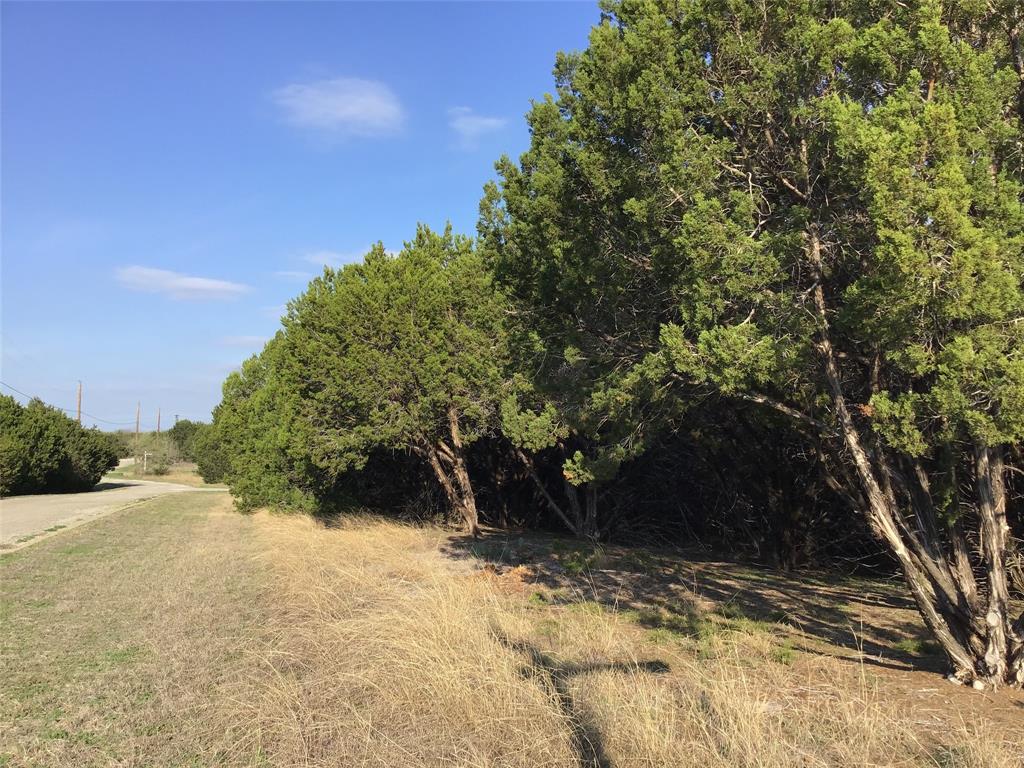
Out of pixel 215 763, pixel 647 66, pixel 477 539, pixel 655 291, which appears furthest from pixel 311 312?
pixel 215 763

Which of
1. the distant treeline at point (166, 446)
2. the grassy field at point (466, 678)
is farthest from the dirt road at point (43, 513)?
the distant treeline at point (166, 446)

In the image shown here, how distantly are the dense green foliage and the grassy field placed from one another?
26.3 metres

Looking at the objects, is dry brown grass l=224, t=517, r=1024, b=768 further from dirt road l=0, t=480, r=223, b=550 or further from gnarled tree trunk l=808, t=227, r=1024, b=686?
dirt road l=0, t=480, r=223, b=550

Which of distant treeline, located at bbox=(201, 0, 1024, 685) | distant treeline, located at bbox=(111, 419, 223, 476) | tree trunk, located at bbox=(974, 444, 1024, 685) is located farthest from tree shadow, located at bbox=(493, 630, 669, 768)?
distant treeline, located at bbox=(111, 419, 223, 476)

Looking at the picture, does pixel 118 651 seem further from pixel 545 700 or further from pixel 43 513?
pixel 43 513

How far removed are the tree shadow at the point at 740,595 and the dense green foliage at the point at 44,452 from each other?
27.7 metres

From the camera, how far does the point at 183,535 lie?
17922 millimetres

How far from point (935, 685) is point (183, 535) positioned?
17415mm

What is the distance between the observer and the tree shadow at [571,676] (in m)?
3.99

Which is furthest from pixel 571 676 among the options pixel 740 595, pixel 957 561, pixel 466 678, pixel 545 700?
pixel 740 595

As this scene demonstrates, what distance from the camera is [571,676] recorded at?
520 centimetres

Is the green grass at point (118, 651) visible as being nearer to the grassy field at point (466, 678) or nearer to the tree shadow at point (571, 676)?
the grassy field at point (466, 678)

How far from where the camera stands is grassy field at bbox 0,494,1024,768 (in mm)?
3975

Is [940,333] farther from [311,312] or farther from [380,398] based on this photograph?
[311,312]
